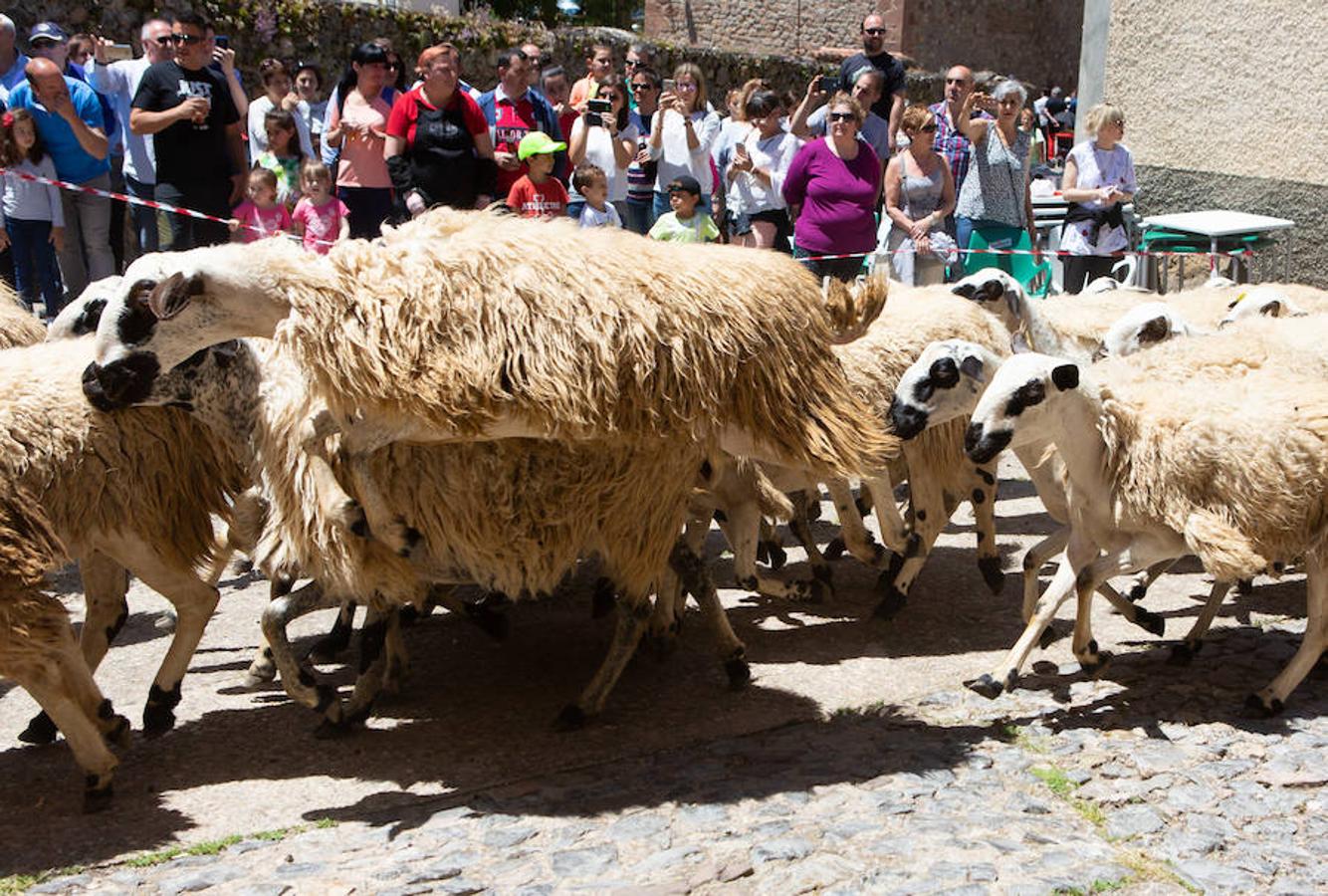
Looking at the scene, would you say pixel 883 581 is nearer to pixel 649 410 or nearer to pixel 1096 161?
pixel 649 410

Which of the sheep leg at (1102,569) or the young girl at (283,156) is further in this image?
the young girl at (283,156)

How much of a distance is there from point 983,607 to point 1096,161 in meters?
6.01

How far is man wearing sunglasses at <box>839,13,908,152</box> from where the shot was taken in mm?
12305

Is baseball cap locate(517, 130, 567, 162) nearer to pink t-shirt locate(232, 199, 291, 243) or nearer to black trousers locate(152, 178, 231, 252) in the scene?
pink t-shirt locate(232, 199, 291, 243)

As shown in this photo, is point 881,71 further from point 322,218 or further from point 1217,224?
point 322,218

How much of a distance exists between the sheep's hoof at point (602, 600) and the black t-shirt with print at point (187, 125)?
15.3 feet

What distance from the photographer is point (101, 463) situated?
5473mm

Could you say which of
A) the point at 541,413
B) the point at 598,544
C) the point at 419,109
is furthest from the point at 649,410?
the point at 419,109

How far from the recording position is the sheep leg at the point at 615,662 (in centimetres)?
570

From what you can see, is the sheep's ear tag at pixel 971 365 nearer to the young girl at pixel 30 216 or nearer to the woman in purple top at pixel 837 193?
the woman in purple top at pixel 837 193

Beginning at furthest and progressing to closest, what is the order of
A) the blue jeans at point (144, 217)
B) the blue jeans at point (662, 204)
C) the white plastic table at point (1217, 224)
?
the white plastic table at point (1217, 224) < the blue jeans at point (662, 204) < the blue jeans at point (144, 217)

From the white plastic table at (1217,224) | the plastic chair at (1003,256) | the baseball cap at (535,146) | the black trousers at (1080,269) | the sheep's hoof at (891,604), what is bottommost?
the sheep's hoof at (891,604)

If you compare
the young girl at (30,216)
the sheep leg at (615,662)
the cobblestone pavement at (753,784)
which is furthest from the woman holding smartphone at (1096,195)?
the young girl at (30,216)

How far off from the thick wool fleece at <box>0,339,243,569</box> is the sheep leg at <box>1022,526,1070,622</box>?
3.61 m
